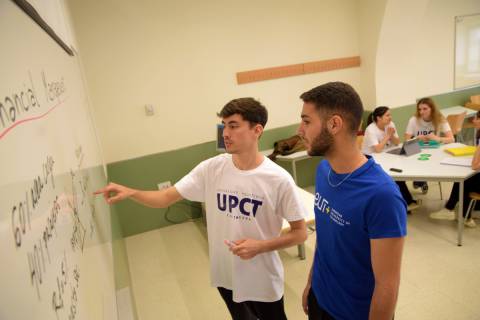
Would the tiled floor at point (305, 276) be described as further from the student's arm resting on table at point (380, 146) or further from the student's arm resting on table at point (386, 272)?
the student's arm resting on table at point (386, 272)

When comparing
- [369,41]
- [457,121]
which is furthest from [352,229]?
[457,121]

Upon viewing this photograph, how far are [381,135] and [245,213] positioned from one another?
9.63 ft

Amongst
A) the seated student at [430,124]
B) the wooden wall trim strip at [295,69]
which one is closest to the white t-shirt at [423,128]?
the seated student at [430,124]

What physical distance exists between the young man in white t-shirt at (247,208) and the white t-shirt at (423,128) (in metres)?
3.24

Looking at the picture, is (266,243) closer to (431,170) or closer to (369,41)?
(431,170)

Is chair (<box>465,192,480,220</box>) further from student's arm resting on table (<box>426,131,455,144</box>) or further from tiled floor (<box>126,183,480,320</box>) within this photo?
student's arm resting on table (<box>426,131,455,144</box>)

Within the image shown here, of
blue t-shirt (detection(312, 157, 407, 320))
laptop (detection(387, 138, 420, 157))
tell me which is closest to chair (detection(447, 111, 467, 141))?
laptop (detection(387, 138, 420, 157))

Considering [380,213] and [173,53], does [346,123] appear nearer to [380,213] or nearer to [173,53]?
[380,213]

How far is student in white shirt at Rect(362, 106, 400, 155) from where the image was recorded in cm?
369

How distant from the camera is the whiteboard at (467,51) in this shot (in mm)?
5273

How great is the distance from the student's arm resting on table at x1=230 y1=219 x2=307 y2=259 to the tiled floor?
4.08 feet

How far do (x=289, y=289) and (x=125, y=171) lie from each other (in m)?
2.52

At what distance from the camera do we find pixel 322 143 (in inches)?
49.1

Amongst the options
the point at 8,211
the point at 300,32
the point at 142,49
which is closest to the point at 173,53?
the point at 142,49
